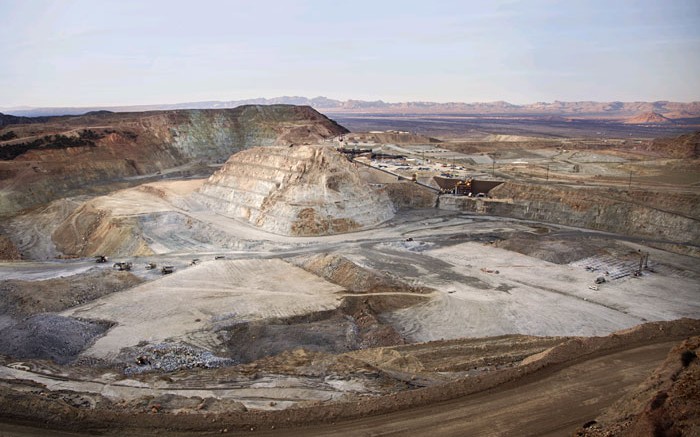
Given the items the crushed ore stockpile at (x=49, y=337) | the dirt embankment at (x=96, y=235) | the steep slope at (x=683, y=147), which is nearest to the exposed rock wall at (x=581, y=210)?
the dirt embankment at (x=96, y=235)

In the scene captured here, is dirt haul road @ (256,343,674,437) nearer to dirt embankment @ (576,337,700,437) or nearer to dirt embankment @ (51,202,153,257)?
dirt embankment @ (576,337,700,437)

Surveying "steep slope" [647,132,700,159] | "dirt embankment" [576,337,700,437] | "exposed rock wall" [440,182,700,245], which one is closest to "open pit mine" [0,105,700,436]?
"dirt embankment" [576,337,700,437]

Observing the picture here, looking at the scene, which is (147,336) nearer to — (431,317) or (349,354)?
(349,354)

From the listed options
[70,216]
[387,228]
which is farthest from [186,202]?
[387,228]

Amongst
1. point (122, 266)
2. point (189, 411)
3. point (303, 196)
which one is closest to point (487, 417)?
point (189, 411)

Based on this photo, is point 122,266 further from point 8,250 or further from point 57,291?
point 8,250

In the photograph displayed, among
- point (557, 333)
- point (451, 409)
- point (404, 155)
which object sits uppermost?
point (404, 155)
